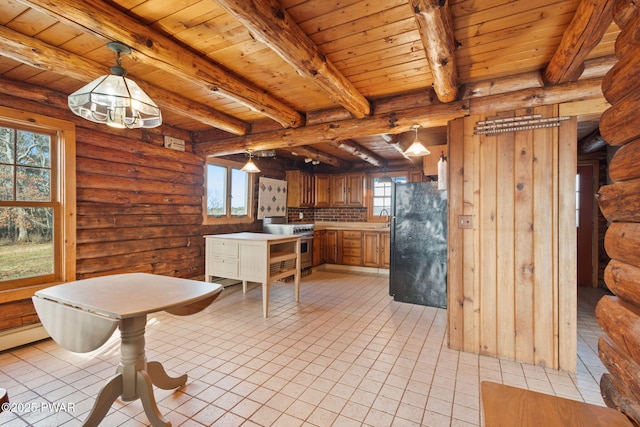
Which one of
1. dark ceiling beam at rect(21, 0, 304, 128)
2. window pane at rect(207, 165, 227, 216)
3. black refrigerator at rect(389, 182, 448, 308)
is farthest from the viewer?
window pane at rect(207, 165, 227, 216)

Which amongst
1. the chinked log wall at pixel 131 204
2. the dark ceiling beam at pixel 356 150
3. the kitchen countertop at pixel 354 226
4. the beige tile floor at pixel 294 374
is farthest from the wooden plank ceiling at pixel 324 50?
the kitchen countertop at pixel 354 226

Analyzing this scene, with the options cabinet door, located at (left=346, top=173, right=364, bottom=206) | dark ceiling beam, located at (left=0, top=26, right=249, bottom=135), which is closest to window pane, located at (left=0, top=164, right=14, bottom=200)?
dark ceiling beam, located at (left=0, top=26, right=249, bottom=135)

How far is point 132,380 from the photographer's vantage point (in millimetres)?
1703

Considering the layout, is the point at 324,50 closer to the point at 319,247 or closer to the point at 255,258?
the point at 255,258

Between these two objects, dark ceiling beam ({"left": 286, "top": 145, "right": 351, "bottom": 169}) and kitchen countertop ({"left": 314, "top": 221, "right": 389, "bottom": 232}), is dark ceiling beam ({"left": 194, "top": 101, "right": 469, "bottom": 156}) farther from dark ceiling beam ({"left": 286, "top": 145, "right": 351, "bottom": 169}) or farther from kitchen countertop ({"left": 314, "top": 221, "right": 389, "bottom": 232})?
kitchen countertop ({"left": 314, "top": 221, "right": 389, "bottom": 232})

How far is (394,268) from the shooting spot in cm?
399

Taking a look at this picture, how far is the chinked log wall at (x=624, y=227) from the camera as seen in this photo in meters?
1.08

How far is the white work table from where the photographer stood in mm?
3338

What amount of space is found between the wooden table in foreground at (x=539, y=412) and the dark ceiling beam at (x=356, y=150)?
3253mm

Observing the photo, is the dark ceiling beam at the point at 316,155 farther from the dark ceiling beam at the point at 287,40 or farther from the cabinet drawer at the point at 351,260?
the dark ceiling beam at the point at 287,40

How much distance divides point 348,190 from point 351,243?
123 centimetres

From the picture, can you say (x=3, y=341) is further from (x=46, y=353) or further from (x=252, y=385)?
(x=252, y=385)

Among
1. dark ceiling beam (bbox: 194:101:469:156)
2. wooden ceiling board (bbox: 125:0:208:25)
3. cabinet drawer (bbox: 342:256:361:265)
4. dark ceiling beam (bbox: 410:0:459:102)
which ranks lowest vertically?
cabinet drawer (bbox: 342:256:361:265)

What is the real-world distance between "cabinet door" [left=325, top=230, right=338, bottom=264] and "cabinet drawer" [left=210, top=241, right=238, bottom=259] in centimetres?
283
